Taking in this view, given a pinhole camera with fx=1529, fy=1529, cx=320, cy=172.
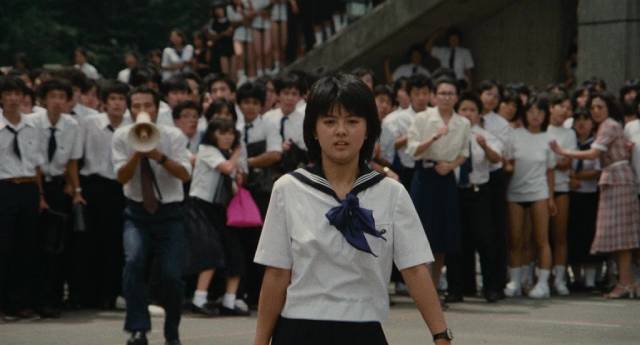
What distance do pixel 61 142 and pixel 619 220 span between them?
5718 mm

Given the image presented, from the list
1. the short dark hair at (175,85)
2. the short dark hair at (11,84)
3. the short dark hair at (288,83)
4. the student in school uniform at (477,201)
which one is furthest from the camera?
the short dark hair at (175,85)

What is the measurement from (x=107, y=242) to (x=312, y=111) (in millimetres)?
8263

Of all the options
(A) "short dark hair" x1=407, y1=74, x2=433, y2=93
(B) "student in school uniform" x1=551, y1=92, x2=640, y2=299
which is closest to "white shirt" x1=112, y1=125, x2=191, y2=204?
(A) "short dark hair" x1=407, y1=74, x2=433, y2=93

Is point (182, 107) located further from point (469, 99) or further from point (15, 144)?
point (469, 99)

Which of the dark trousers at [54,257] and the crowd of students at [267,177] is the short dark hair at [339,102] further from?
the dark trousers at [54,257]

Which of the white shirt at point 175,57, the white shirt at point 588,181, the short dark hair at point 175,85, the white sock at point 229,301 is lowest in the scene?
the white sock at point 229,301

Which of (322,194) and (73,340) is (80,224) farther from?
(322,194)

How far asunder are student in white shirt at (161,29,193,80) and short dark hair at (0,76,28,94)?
9.34 m

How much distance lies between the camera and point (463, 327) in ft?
41.4

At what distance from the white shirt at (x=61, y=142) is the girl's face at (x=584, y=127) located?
537cm

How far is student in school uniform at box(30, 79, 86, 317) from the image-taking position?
43.5 ft

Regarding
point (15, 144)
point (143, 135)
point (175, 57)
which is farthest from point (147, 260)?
point (175, 57)

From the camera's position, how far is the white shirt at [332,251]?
19.9 feet

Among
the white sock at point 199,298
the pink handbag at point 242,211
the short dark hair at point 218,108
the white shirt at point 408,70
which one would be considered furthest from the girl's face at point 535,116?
the white shirt at point 408,70
